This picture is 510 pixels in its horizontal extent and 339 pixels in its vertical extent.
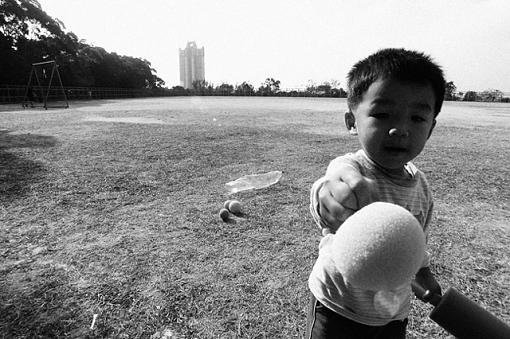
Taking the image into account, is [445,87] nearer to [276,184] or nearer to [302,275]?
[302,275]

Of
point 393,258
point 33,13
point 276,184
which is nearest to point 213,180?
point 276,184

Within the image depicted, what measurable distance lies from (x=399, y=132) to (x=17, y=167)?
737 centimetres

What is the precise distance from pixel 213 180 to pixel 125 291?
11.0ft

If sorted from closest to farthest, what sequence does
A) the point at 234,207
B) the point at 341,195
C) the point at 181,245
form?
the point at 341,195 → the point at 181,245 → the point at 234,207

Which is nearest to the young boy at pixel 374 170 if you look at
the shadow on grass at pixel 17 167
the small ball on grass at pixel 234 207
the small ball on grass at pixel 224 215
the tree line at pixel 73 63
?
the small ball on grass at pixel 224 215

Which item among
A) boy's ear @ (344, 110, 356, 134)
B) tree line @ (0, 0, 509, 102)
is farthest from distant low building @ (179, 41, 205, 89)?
boy's ear @ (344, 110, 356, 134)

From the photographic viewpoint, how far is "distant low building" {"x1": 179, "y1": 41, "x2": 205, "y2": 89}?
13162 centimetres

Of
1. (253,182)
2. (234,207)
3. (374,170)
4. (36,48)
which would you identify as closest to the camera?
(374,170)

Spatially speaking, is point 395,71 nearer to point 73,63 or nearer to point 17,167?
point 17,167

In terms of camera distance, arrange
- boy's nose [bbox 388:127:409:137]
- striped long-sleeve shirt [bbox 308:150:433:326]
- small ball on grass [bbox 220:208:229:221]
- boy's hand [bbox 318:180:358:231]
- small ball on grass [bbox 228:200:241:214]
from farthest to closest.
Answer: small ball on grass [bbox 228:200:241:214]
small ball on grass [bbox 220:208:229:221]
striped long-sleeve shirt [bbox 308:150:433:326]
boy's nose [bbox 388:127:409:137]
boy's hand [bbox 318:180:358:231]

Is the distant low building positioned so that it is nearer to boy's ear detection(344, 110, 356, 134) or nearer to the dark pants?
boy's ear detection(344, 110, 356, 134)

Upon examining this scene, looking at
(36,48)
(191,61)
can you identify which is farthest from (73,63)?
(191,61)

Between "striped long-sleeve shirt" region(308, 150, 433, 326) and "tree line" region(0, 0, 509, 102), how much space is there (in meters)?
48.0

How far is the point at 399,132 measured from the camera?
4.55ft
